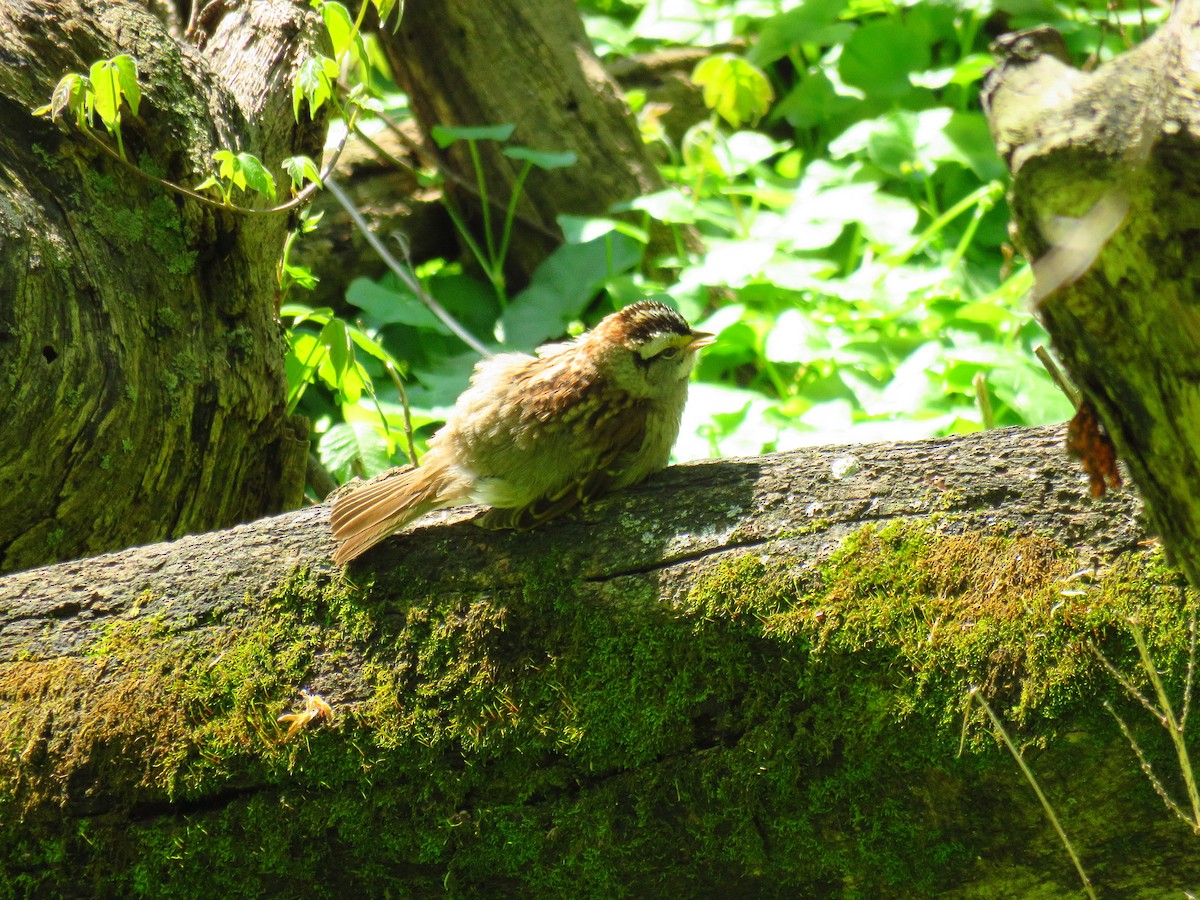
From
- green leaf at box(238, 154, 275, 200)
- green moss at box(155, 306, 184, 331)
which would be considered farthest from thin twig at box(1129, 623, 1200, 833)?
green moss at box(155, 306, 184, 331)

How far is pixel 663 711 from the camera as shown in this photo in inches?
96.4

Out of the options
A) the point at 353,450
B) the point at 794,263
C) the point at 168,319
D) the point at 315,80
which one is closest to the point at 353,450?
the point at 353,450

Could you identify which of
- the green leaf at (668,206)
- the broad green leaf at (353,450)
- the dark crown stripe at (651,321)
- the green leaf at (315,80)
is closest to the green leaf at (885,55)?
the green leaf at (668,206)

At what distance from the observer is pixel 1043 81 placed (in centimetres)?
148

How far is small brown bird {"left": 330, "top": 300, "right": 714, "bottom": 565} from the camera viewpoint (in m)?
2.91

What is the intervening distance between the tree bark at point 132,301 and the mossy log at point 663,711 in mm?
530

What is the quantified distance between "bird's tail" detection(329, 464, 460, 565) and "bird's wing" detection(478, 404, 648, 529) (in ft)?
0.57

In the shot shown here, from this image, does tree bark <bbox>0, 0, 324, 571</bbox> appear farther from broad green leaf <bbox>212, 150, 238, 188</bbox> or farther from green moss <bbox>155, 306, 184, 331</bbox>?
broad green leaf <bbox>212, 150, 238, 188</bbox>

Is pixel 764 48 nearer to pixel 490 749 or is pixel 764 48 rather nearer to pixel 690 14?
pixel 690 14

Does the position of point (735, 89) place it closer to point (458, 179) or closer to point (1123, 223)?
point (458, 179)

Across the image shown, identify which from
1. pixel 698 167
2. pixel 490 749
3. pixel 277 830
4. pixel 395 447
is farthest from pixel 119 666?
pixel 698 167

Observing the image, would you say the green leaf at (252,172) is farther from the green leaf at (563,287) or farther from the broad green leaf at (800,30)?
the broad green leaf at (800,30)

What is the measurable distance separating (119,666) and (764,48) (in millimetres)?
5580

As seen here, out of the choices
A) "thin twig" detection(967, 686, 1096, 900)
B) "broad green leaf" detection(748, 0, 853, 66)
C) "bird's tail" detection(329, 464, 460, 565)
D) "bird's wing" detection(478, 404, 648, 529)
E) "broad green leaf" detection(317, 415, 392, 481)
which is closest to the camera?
"thin twig" detection(967, 686, 1096, 900)
